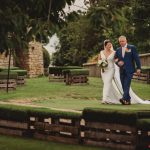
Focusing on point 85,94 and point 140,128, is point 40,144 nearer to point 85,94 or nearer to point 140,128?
point 140,128

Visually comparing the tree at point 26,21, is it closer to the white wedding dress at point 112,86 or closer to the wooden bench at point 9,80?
the white wedding dress at point 112,86

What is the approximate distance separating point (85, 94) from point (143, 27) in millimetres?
7441

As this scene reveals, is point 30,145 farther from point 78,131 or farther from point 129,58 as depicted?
point 129,58

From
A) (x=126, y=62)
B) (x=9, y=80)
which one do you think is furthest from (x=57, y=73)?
(x=126, y=62)

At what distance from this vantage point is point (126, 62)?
1617 cm

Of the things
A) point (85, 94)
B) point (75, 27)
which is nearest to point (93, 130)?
point (85, 94)

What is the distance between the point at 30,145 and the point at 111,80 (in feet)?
21.3

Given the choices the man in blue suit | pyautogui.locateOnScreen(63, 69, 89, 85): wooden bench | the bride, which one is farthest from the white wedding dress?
pyautogui.locateOnScreen(63, 69, 89, 85): wooden bench

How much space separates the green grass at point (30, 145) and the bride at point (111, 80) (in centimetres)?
557

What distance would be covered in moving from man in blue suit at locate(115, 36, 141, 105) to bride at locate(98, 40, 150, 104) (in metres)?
0.50

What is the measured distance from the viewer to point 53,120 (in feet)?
38.0

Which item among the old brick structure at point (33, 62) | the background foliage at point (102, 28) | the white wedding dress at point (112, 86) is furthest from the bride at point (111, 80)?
the old brick structure at point (33, 62)

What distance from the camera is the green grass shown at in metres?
10.8

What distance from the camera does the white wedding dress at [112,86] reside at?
666 inches
